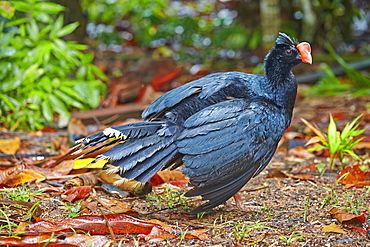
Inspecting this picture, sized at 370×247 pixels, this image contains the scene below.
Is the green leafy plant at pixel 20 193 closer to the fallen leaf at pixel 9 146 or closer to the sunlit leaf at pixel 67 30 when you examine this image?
the fallen leaf at pixel 9 146

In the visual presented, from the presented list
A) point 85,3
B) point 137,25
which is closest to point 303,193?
point 85,3

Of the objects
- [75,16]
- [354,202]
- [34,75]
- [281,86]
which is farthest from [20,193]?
[75,16]

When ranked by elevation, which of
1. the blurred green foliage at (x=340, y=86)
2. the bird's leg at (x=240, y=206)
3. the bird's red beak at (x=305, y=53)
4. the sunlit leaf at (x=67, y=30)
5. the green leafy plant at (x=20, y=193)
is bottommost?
the blurred green foliage at (x=340, y=86)

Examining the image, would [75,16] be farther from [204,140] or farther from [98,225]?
[98,225]

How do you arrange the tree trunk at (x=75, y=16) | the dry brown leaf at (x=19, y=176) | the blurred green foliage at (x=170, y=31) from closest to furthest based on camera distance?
the dry brown leaf at (x=19, y=176), the tree trunk at (x=75, y=16), the blurred green foliage at (x=170, y=31)

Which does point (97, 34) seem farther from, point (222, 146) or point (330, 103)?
point (222, 146)

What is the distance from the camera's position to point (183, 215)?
8.96 ft

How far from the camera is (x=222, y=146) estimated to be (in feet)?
8.31

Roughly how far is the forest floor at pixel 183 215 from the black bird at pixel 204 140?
22cm

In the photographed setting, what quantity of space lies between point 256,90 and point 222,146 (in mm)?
493

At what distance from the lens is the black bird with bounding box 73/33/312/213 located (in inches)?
99.2

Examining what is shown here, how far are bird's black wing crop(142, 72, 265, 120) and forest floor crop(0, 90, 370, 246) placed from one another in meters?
0.54

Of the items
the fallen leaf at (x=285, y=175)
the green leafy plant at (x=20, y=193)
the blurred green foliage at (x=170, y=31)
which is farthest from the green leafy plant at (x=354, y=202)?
the blurred green foliage at (x=170, y=31)

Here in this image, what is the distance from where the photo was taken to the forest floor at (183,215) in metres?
2.29
